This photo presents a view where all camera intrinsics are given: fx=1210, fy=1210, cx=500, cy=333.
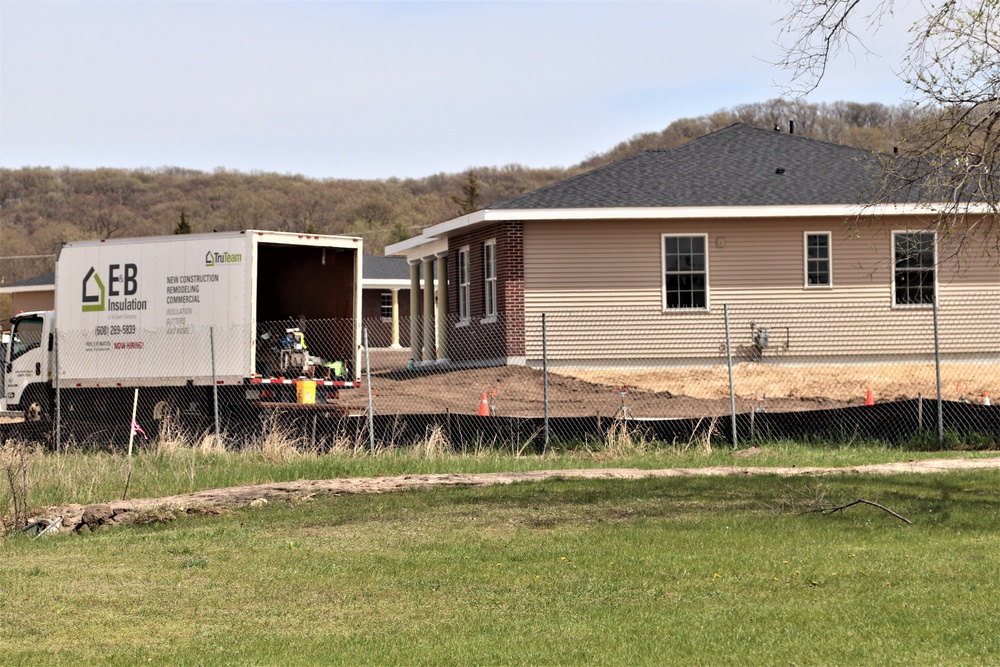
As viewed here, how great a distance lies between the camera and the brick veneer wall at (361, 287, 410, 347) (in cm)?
4784

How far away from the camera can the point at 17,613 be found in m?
7.38

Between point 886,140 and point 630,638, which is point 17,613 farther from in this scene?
point 886,140

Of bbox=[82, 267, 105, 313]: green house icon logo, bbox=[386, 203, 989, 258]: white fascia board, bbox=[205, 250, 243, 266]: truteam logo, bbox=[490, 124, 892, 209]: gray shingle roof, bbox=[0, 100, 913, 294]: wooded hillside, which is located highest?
bbox=[0, 100, 913, 294]: wooded hillside

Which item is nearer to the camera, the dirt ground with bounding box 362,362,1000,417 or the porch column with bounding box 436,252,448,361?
the dirt ground with bounding box 362,362,1000,417

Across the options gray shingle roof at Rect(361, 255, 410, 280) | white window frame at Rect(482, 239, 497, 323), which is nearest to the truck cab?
white window frame at Rect(482, 239, 497, 323)

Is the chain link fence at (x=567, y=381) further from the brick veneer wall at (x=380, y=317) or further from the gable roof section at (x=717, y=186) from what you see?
the brick veneer wall at (x=380, y=317)

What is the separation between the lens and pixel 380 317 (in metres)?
50.9

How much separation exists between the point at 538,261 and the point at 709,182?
181 inches

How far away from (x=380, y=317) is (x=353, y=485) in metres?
38.0

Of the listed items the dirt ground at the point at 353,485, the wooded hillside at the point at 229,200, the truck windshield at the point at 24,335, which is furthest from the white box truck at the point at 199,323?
the wooded hillside at the point at 229,200

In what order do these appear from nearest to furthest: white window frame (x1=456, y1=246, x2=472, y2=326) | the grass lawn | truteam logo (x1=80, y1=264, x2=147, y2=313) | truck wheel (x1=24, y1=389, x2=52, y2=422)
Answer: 1. the grass lawn
2. truteam logo (x1=80, y1=264, x2=147, y2=313)
3. truck wheel (x1=24, y1=389, x2=52, y2=422)
4. white window frame (x1=456, y1=246, x2=472, y2=326)

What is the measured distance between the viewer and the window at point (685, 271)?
26703 mm

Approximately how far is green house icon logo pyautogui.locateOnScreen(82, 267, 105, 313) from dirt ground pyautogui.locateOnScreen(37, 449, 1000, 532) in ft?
32.8

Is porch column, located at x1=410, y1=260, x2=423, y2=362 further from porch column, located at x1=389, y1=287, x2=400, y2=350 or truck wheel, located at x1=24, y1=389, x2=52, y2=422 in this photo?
truck wheel, located at x1=24, y1=389, x2=52, y2=422
